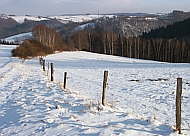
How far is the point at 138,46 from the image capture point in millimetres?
114562

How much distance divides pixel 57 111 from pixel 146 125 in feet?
11.7

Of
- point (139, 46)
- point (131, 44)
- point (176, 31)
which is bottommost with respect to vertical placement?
point (139, 46)

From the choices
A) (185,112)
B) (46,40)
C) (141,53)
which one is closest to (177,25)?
(141,53)

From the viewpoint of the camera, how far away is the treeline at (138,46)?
354 feet

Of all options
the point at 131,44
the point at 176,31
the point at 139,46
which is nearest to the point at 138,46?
the point at 139,46

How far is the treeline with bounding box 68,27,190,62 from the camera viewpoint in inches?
4242

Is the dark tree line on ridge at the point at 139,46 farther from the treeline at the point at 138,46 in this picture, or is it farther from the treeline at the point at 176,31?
the treeline at the point at 176,31

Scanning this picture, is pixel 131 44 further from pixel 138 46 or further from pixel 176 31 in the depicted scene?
pixel 176 31

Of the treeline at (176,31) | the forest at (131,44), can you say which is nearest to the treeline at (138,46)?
the forest at (131,44)

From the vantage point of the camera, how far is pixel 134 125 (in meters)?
10.9

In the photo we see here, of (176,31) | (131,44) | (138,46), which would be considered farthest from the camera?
(176,31)

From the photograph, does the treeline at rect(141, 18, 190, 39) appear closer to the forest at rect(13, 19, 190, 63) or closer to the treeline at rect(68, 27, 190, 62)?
the forest at rect(13, 19, 190, 63)

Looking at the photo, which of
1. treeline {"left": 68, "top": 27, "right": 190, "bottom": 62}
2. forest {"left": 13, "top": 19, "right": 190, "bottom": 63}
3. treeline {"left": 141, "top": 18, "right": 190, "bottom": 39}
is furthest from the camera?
treeline {"left": 141, "top": 18, "right": 190, "bottom": 39}

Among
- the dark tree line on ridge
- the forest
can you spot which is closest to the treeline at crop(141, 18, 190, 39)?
the forest
